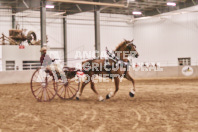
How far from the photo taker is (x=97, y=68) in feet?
30.5

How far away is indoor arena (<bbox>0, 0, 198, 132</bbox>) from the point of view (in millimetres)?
6060

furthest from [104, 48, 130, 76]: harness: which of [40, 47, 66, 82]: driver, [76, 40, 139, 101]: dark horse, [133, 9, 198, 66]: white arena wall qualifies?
[133, 9, 198, 66]: white arena wall

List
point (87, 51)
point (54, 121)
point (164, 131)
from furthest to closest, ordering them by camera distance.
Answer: point (87, 51)
point (54, 121)
point (164, 131)

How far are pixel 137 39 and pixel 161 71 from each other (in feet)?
41.1

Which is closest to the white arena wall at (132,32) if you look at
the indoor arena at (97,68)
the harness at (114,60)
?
the indoor arena at (97,68)

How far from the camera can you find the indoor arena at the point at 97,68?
239 inches

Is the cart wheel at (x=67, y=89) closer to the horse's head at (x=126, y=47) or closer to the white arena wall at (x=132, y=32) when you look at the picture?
the horse's head at (x=126, y=47)

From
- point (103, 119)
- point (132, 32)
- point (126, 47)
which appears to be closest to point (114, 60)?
point (126, 47)

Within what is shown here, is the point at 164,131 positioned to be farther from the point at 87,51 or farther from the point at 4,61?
the point at 87,51

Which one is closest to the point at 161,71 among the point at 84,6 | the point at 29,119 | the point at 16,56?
the point at 84,6

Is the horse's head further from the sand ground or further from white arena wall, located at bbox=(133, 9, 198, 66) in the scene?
white arena wall, located at bbox=(133, 9, 198, 66)

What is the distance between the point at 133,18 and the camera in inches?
1420

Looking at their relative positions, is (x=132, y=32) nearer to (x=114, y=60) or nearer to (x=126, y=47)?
(x=126, y=47)

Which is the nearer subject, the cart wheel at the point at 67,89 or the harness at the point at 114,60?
the harness at the point at 114,60
